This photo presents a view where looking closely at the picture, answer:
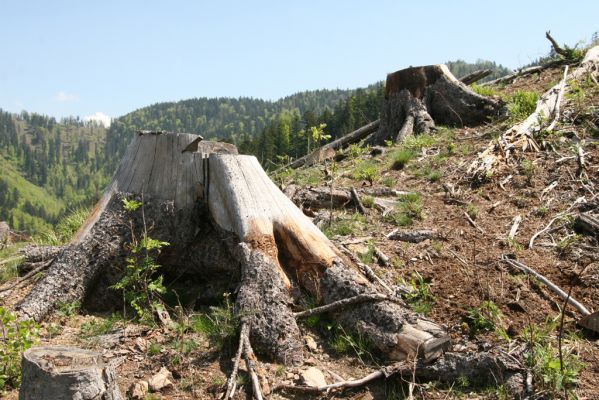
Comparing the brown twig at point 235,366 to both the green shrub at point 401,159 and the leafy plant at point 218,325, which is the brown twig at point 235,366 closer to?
the leafy plant at point 218,325

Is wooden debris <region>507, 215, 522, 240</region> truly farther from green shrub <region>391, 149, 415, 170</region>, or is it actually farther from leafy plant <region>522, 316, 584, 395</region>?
green shrub <region>391, 149, 415, 170</region>

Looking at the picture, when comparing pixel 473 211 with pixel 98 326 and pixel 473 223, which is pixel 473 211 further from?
pixel 98 326

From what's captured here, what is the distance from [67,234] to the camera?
6828 mm

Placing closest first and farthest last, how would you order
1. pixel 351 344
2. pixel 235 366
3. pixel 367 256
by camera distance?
pixel 235 366 → pixel 351 344 → pixel 367 256

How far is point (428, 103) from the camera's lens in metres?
11.0

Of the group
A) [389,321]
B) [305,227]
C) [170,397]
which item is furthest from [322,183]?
[170,397]

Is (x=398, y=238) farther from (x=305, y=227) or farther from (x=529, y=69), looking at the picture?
(x=529, y=69)

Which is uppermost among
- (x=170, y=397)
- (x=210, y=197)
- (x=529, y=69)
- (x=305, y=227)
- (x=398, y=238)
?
(x=529, y=69)

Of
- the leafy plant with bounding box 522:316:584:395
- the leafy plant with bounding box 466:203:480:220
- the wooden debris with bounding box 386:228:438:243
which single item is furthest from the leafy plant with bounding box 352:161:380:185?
the leafy plant with bounding box 522:316:584:395

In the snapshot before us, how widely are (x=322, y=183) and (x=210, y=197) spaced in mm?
3545

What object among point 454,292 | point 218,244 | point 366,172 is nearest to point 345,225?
point 218,244

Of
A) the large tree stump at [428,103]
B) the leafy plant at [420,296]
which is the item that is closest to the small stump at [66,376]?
the leafy plant at [420,296]

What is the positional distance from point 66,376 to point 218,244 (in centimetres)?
225

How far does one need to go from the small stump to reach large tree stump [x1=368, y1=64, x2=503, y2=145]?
8.55 m
